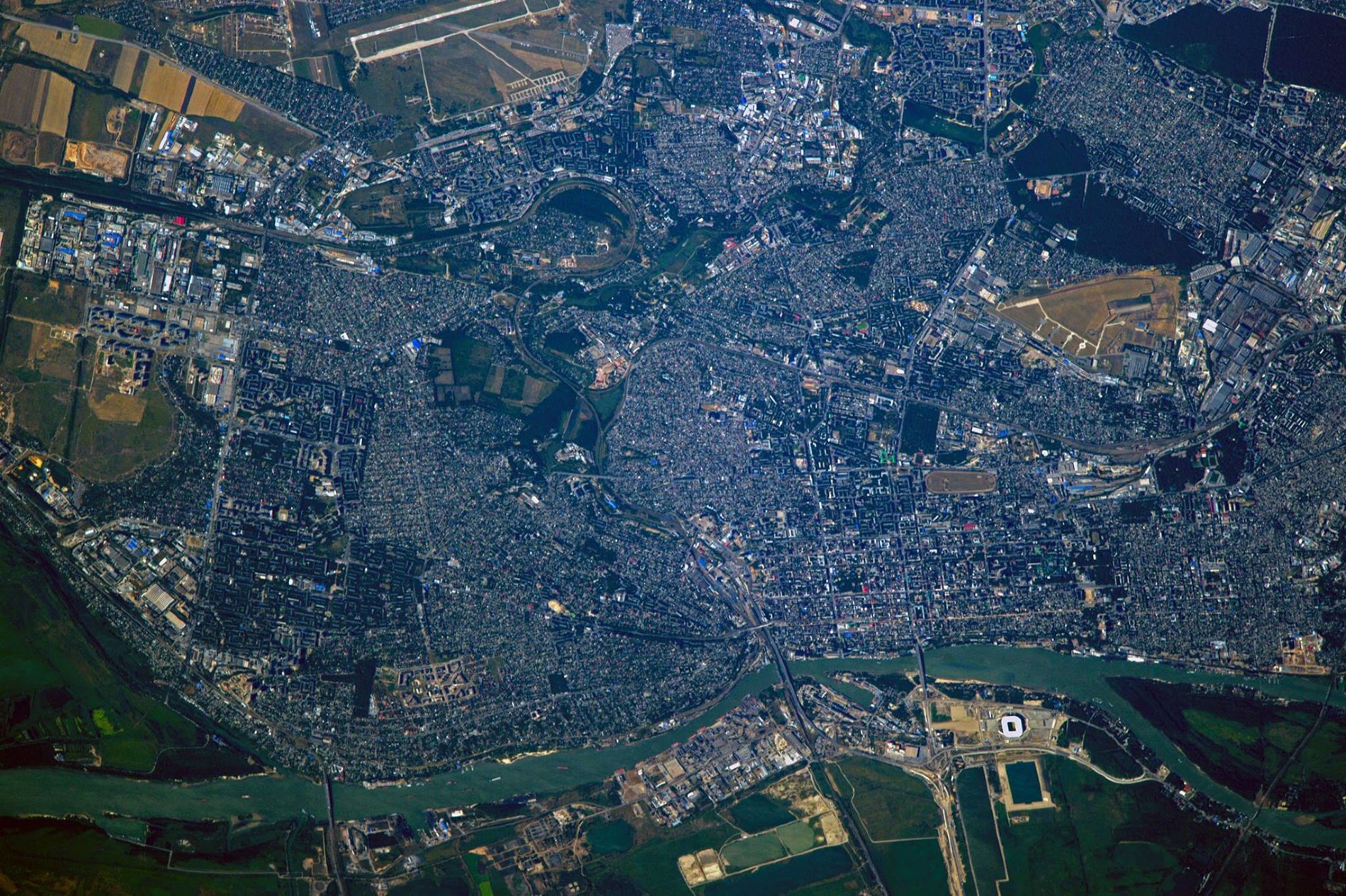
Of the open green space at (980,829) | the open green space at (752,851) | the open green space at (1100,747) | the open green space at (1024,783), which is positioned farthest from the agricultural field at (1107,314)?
the open green space at (752,851)

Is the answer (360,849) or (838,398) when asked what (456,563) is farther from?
(838,398)

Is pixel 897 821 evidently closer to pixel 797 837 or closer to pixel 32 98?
pixel 797 837

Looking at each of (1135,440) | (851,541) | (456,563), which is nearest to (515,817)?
(456,563)

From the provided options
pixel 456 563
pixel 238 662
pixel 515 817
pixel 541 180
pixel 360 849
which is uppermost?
pixel 541 180

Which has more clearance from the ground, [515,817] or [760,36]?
[760,36]

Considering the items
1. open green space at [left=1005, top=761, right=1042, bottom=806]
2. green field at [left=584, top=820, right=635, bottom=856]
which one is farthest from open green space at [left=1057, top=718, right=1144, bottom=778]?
green field at [left=584, top=820, right=635, bottom=856]

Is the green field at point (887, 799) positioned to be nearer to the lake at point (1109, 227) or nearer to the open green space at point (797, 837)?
the open green space at point (797, 837)

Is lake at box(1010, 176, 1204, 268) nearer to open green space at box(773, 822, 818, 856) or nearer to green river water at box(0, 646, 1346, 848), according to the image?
green river water at box(0, 646, 1346, 848)
